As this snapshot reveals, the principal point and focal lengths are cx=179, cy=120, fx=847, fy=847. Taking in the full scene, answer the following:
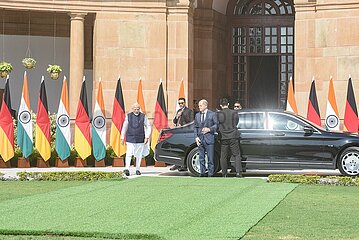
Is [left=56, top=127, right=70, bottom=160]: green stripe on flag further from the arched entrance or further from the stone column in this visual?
the arched entrance

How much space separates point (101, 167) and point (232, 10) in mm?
10712

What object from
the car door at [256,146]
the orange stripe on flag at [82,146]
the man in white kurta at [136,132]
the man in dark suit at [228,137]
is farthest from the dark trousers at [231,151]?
the orange stripe on flag at [82,146]

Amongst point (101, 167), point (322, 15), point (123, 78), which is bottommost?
point (101, 167)

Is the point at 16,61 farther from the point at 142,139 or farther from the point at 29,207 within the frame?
the point at 29,207

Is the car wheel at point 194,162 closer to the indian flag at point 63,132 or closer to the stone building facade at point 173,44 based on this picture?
the indian flag at point 63,132

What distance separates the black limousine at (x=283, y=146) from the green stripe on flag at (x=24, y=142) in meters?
5.46

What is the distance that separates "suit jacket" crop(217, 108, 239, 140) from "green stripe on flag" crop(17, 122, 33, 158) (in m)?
6.78

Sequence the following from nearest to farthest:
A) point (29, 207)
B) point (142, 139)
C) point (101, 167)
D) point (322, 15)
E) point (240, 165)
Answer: point (29, 207) < point (240, 165) < point (142, 139) < point (101, 167) < point (322, 15)

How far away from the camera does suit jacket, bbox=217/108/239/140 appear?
63.1 ft

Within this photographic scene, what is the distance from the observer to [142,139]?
20.5 m

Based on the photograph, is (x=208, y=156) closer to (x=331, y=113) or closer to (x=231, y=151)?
(x=231, y=151)

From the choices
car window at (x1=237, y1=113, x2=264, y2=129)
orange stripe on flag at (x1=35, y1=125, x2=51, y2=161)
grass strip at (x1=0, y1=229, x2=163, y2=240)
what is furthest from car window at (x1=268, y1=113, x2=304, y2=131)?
grass strip at (x1=0, y1=229, x2=163, y2=240)

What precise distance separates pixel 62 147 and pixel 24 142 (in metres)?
1.07

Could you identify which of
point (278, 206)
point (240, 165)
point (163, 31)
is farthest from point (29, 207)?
point (163, 31)
